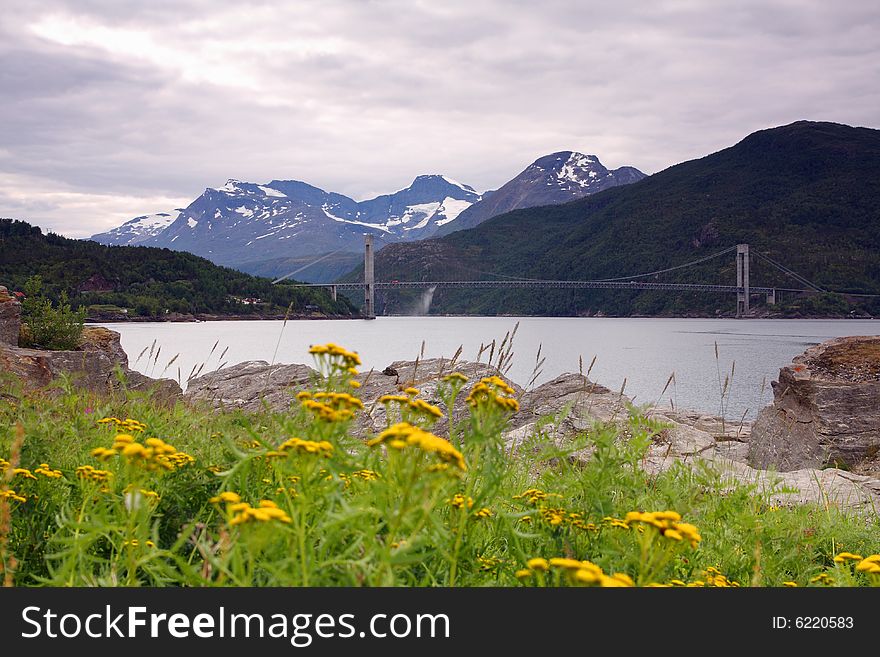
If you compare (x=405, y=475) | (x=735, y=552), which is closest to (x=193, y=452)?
(x=405, y=475)

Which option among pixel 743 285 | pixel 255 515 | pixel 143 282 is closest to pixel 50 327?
pixel 255 515

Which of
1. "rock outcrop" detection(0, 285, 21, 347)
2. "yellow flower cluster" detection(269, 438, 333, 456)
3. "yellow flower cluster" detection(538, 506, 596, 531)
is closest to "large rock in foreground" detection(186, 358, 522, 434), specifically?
"rock outcrop" detection(0, 285, 21, 347)

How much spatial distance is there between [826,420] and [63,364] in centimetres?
1061

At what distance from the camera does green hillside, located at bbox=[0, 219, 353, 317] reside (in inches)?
3332

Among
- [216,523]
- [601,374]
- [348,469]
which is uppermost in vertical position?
[348,469]

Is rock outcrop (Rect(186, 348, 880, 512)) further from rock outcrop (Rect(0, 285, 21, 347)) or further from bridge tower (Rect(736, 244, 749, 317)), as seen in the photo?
bridge tower (Rect(736, 244, 749, 317))

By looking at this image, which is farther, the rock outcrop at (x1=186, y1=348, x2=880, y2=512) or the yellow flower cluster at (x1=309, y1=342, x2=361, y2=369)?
the rock outcrop at (x1=186, y1=348, x2=880, y2=512)

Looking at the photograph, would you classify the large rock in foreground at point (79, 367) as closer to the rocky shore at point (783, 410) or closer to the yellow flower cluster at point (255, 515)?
the rocky shore at point (783, 410)

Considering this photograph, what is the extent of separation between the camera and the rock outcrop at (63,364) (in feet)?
30.7

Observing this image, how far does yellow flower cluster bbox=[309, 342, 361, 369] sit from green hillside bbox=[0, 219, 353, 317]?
83552mm

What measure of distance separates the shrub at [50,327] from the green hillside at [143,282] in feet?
235
